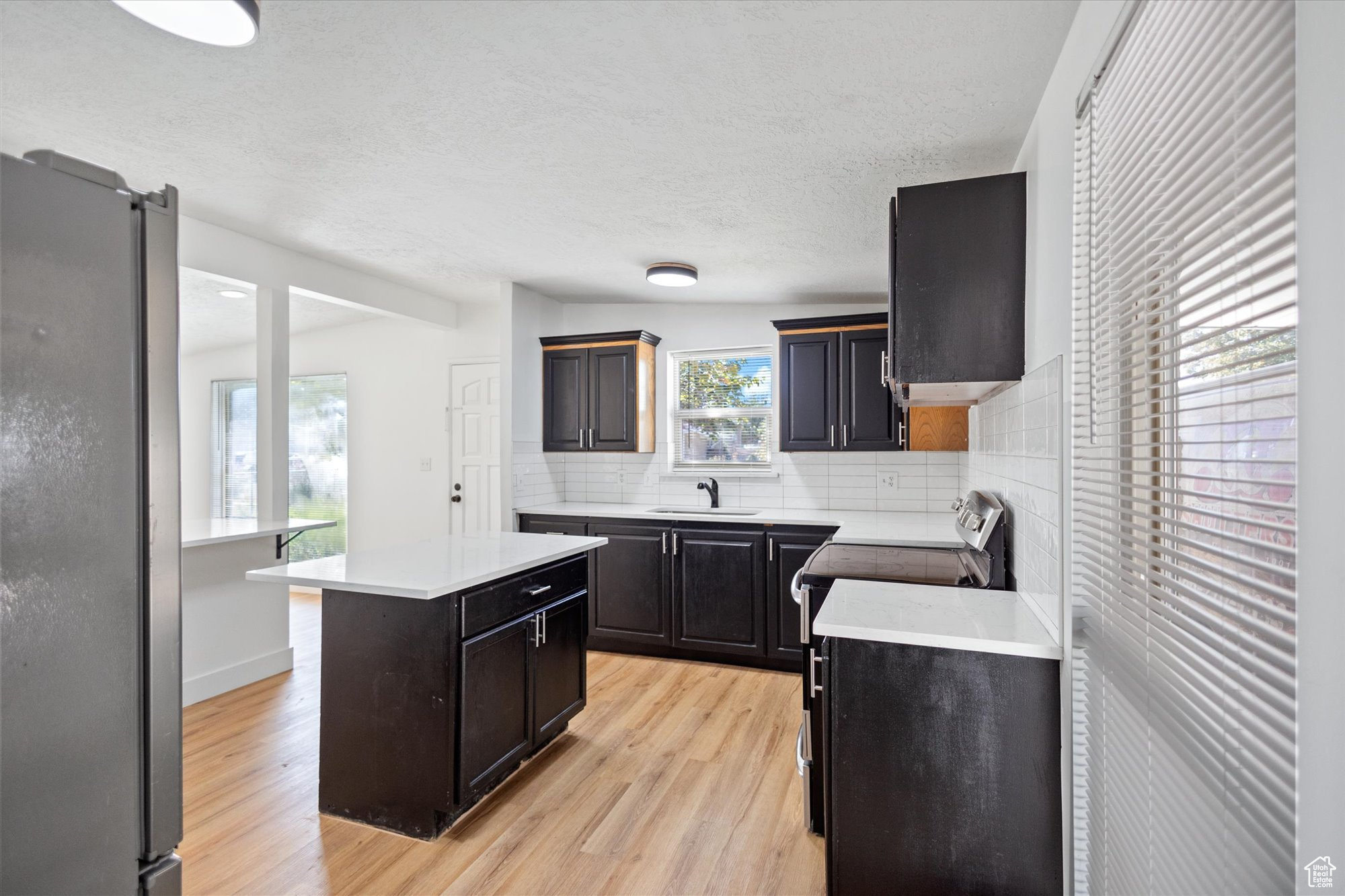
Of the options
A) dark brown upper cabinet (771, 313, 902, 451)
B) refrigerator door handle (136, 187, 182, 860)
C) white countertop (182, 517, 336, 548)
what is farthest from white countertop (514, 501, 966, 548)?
refrigerator door handle (136, 187, 182, 860)

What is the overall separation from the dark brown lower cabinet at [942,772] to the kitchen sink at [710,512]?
249 centimetres

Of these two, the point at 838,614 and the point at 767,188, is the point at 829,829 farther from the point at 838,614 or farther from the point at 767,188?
the point at 767,188

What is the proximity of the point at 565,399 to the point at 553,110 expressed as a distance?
2.81 meters

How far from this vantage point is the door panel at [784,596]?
3.87m

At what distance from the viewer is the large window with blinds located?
19.9ft

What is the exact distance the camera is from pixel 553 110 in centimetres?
212

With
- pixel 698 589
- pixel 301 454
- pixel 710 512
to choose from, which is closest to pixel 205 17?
pixel 698 589

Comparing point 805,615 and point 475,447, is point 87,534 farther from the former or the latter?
point 475,447

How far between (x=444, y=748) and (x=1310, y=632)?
86.9 inches

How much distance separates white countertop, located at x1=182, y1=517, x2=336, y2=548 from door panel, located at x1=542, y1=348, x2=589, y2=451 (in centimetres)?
161

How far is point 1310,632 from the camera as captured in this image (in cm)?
70

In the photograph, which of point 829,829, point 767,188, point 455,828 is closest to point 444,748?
point 455,828

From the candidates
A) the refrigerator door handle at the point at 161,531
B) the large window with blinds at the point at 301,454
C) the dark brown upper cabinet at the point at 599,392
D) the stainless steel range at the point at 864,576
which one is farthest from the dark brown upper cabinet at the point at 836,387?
the large window with blinds at the point at 301,454

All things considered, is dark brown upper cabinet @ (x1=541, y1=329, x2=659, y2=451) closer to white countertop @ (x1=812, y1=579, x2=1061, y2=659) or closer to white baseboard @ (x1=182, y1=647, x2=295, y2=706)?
white baseboard @ (x1=182, y1=647, x2=295, y2=706)
